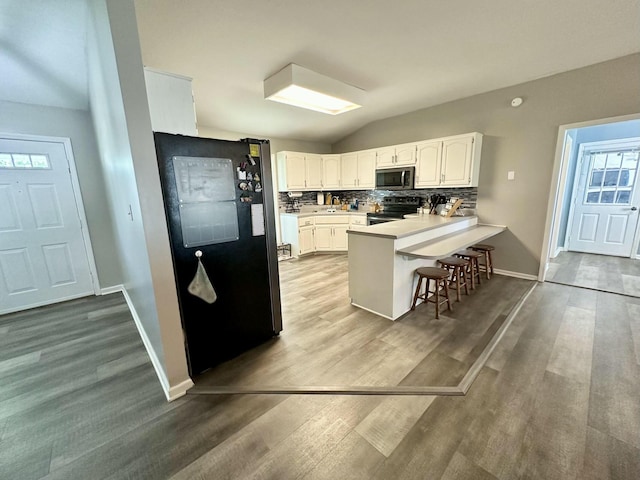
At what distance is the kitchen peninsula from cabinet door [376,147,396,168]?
1981 millimetres

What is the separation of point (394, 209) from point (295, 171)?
2.21m

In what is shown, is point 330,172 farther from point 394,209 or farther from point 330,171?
point 394,209

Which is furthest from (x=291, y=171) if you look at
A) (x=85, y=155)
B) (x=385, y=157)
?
(x=85, y=155)

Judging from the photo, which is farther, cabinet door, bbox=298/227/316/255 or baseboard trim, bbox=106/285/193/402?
cabinet door, bbox=298/227/316/255

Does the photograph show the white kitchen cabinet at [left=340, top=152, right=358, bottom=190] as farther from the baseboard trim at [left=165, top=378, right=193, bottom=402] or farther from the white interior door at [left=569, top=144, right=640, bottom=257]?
the baseboard trim at [left=165, top=378, right=193, bottom=402]

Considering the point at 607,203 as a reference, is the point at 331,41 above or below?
above

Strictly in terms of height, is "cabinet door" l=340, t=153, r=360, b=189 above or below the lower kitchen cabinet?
above

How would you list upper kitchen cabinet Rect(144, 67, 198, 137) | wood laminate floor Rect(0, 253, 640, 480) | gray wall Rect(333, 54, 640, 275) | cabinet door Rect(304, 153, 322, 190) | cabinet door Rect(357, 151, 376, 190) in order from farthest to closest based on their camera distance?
cabinet door Rect(304, 153, 322, 190) → cabinet door Rect(357, 151, 376, 190) → gray wall Rect(333, 54, 640, 275) → upper kitchen cabinet Rect(144, 67, 198, 137) → wood laminate floor Rect(0, 253, 640, 480)

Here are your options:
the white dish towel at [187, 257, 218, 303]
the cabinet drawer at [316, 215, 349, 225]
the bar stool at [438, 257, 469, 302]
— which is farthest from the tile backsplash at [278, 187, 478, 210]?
the white dish towel at [187, 257, 218, 303]

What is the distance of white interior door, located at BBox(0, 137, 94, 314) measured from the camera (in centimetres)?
316

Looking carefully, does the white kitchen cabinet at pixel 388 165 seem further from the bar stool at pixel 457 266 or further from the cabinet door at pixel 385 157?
the bar stool at pixel 457 266

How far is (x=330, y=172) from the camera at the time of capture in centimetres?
580

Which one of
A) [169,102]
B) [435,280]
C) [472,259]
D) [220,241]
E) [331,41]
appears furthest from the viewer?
[472,259]

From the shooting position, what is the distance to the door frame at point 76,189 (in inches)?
124
